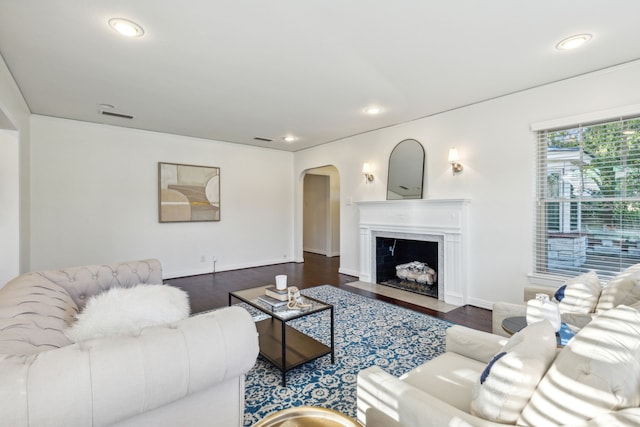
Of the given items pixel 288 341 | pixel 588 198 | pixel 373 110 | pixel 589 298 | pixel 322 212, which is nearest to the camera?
pixel 589 298

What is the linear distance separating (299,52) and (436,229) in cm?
286

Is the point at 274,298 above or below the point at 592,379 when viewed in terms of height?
below

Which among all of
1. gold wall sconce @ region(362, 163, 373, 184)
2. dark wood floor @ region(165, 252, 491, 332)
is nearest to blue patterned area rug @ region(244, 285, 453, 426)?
dark wood floor @ region(165, 252, 491, 332)

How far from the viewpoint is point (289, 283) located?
17.0 feet

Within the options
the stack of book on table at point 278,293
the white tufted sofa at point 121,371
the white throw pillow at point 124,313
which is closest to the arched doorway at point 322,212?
the stack of book on table at point 278,293

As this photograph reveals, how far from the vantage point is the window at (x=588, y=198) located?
9.46 feet

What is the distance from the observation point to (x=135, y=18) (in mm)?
2193

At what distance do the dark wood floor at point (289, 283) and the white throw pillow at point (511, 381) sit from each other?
7.82 ft

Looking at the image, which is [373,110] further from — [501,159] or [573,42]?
[573,42]

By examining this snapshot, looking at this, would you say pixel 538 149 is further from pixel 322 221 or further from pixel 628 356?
pixel 322 221

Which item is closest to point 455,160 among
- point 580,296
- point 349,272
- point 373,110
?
point 373,110

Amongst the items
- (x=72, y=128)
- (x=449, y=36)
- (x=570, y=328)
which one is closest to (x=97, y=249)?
(x=72, y=128)

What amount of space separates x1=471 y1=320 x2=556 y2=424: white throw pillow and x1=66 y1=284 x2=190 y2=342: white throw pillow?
1329 millimetres

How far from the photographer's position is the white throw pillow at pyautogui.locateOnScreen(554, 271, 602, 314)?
6.71ft
